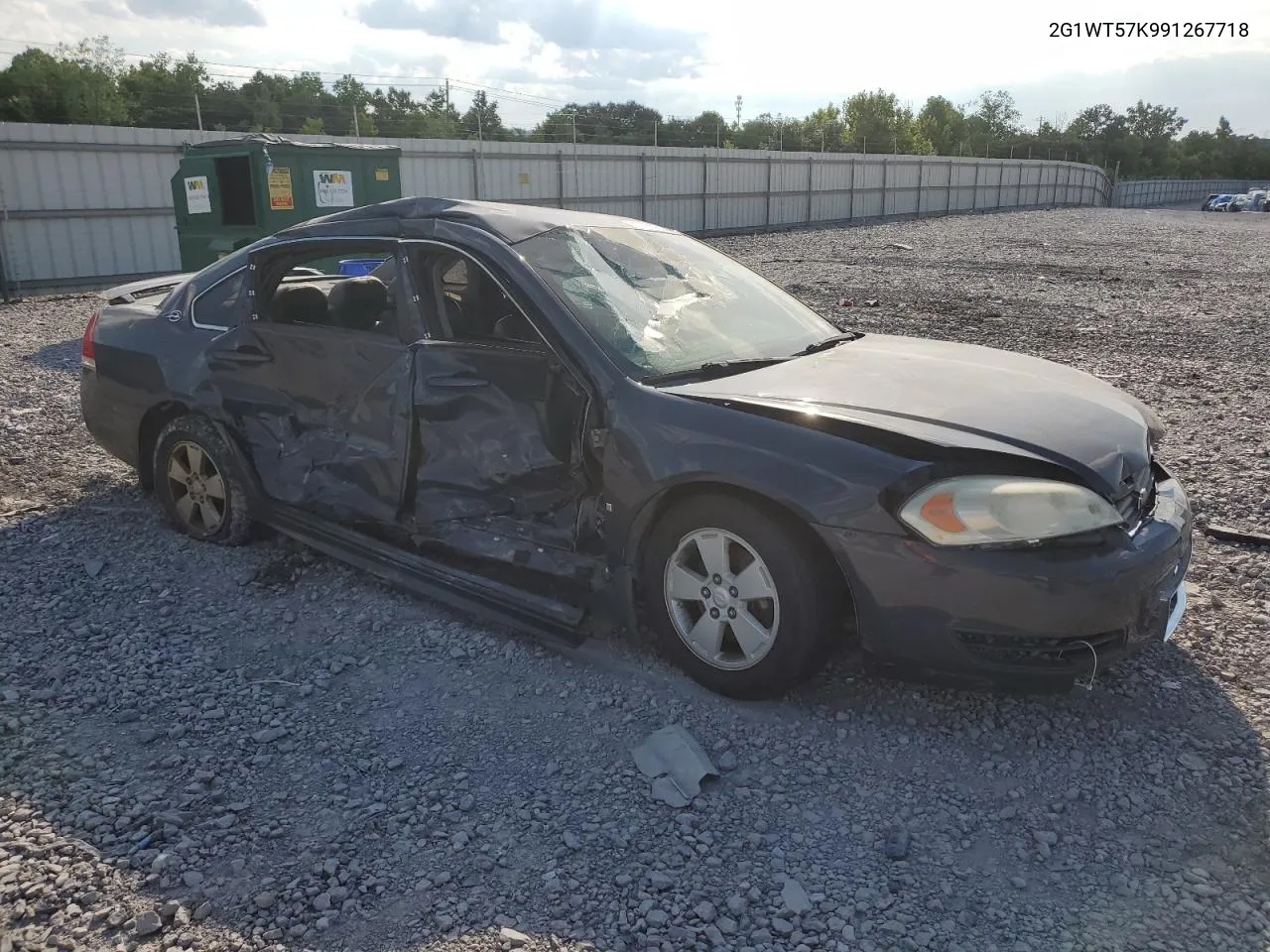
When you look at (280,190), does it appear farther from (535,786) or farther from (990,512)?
(990,512)

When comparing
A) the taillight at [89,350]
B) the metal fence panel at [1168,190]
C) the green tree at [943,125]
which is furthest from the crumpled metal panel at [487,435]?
the green tree at [943,125]

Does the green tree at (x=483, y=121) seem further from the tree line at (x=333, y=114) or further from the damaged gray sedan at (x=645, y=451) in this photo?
the damaged gray sedan at (x=645, y=451)

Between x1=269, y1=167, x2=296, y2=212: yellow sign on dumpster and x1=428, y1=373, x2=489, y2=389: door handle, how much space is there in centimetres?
786

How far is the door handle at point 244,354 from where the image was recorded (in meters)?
4.29

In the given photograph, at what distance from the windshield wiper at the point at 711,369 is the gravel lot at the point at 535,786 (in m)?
1.03

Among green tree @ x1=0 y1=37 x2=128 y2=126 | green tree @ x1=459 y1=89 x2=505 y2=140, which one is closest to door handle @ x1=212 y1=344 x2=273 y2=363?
green tree @ x1=459 y1=89 x2=505 y2=140

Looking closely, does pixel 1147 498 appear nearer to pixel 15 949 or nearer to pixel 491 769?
pixel 491 769

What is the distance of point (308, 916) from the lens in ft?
7.76

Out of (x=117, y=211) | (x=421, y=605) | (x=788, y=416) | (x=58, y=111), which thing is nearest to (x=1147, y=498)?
(x=788, y=416)

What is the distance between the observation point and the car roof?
3809 mm

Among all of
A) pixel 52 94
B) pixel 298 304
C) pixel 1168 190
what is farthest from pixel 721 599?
pixel 1168 190

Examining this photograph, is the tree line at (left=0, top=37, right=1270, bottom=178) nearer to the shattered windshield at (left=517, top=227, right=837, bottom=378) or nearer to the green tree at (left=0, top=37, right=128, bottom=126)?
the green tree at (left=0, top=37, right=128, bottom=126)

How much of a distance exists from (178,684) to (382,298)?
167cm

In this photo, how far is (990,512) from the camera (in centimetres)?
280
